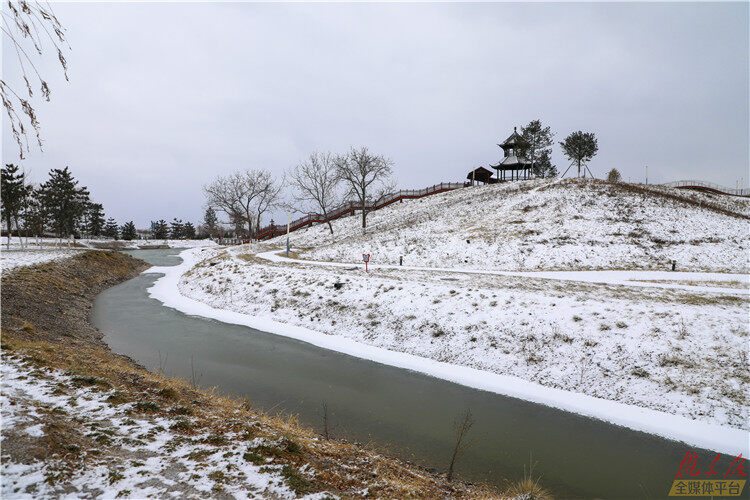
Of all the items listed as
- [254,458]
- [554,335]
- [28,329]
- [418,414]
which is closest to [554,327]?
[554,335]

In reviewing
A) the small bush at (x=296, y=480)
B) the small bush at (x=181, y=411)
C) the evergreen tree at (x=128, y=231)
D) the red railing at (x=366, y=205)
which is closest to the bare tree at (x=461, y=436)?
the small bush at (x=296, y=480)

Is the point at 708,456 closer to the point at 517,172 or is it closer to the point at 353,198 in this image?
the point at 353,198

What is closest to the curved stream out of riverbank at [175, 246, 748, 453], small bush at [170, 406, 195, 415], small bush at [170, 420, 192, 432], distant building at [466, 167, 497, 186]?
riverbank at [175, 246, 748, 453]

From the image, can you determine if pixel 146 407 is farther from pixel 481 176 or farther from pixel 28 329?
Result: pixel 481 176

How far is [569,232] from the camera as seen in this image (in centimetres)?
3034

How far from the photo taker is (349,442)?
312 inches

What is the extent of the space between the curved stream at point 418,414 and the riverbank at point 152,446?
4.06 ft

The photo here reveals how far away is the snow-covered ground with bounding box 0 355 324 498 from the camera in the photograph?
175 inches

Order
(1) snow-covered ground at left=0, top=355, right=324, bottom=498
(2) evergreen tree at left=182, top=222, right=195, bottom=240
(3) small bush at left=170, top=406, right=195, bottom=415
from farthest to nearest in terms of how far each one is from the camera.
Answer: (2) evergreen tree at left=182, top=222, right=195, bottom=240 → (3) small bush at left=170, top=406, right=195, bottom=415 → (1) snow-covered ground at left=0, top=355, right=324, bottom=498

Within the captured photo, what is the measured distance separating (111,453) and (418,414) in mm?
7146

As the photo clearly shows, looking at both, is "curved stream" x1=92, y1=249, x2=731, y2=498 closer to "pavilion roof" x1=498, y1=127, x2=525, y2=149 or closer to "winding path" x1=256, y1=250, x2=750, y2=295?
"winding path" x1=256, y1=250, x2=750, y2=295

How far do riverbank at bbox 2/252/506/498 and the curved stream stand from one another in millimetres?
1239

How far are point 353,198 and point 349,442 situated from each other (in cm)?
5083

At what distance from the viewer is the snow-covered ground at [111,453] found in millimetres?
4441
